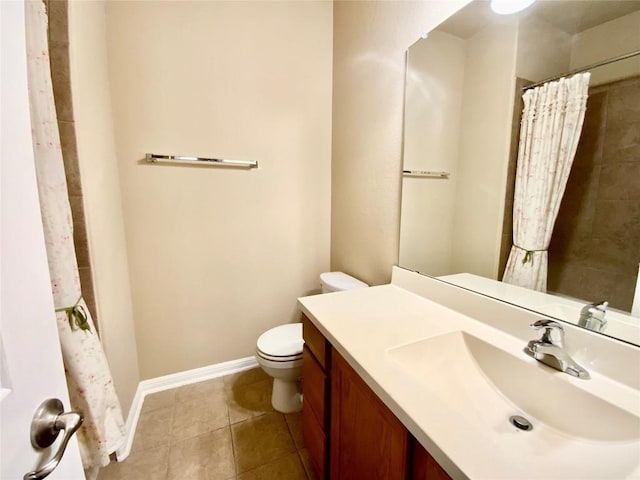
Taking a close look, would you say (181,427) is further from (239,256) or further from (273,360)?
(239,256)

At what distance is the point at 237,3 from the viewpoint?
64.9 inches

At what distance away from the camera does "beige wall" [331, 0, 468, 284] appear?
1.33 metres

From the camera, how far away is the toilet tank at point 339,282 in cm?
166

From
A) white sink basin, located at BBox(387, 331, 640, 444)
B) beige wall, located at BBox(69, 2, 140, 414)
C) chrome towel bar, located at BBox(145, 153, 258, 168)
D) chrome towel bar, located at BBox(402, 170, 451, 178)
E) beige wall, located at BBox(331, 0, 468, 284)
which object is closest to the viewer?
white sink basin, located at BBox(387, 331, 640, 444)

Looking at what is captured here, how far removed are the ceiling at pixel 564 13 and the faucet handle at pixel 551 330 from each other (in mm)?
811

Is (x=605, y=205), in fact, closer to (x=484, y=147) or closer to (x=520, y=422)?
(x=484, y=147)

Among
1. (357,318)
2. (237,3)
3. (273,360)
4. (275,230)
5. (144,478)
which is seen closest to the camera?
(357,318)

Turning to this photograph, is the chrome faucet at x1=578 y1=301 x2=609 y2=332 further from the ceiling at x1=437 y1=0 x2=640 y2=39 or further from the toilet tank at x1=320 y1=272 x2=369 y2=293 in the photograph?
the toilet tank at x1=320 y1=272 x2=369 y2=293

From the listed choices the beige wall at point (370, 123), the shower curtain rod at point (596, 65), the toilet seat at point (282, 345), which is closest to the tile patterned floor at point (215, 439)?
the toilet seat at point (282, 345)

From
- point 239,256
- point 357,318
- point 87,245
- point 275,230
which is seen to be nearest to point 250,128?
point 275,230

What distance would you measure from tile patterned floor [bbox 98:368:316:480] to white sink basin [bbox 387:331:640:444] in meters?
0.89

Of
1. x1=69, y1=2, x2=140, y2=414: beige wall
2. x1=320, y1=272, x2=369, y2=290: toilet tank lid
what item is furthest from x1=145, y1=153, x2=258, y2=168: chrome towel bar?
x1=320, y1=272, x2=369, y2=290: toilet tank lid

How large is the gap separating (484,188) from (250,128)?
4.71 ft

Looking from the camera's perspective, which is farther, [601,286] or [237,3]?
[237,3]
